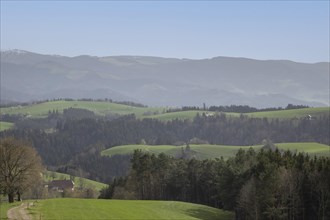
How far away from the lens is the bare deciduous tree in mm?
83312

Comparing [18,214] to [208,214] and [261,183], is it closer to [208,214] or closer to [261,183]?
[261,183]

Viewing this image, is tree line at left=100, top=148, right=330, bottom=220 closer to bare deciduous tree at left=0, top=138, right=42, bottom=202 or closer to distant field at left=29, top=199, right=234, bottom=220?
distant field at left=29, top=199, right=234, bottom=220

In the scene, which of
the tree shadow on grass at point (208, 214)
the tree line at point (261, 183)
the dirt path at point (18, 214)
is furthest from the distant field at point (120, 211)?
the tree line at point (261, 183)

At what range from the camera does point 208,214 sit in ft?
284

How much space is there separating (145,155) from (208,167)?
14.8 m

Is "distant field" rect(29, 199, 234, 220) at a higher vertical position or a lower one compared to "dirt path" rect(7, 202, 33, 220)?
lower

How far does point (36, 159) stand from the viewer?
86938mm

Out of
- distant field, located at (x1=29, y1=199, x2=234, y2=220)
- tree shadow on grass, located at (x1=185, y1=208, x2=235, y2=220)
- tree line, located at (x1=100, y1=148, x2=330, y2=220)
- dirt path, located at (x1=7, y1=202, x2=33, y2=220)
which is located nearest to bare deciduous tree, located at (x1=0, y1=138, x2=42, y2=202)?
distant field, located at (x1=29, y1=199, x2=234, y2=220)

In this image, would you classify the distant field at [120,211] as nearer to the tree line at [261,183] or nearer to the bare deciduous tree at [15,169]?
the tree line at [261,183]

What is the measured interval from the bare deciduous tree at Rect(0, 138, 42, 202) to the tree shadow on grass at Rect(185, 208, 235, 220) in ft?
84.4

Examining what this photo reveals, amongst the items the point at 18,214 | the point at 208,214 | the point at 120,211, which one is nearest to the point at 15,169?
the point at 120,211

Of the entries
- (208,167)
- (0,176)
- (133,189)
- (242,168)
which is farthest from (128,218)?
(133,189)

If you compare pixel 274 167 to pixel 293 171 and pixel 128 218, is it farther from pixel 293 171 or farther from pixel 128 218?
pixel 128 218

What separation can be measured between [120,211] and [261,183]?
2277 centimetres
